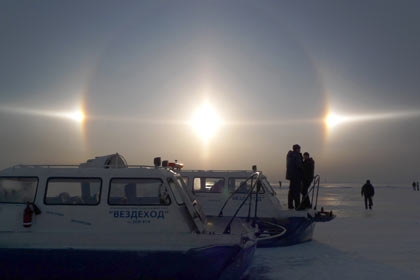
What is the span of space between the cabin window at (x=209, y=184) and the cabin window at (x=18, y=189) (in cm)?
625

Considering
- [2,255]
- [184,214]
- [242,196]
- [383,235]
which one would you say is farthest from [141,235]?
[383,235]

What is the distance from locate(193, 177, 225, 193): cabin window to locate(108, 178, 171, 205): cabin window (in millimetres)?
5725

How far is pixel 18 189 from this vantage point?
7.08 metres

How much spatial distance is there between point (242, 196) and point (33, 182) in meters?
6.48

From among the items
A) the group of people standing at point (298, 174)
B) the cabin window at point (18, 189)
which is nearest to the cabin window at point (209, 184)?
the group of people standing at point (298, 174)

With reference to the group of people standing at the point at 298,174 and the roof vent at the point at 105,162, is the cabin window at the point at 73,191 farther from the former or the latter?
the group of people standing at the point at 298,174

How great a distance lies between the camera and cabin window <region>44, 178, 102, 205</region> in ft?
22.8

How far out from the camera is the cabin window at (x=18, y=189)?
6.98 meters

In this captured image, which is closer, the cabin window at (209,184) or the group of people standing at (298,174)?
the group of people standing at (298,174)

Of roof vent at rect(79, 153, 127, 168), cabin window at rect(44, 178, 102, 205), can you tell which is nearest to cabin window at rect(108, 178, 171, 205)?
cabin window at rect(44, 178, 102, 205)

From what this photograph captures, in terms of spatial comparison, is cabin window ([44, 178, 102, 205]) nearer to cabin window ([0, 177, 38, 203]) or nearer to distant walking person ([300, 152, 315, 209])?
cabin window ([0, 177, 38, 203])

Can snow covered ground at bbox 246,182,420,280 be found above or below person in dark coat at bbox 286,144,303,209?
below

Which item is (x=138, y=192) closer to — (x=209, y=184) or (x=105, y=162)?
(x=105, y=162)

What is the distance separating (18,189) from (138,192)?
6.32 feet
